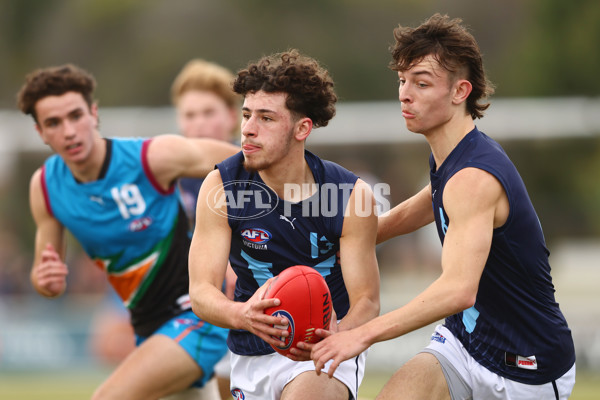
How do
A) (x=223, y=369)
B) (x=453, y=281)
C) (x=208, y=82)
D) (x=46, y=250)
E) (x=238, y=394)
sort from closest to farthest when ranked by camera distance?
1. (x=453, y=281)
2. (x=238, y=394)
3. (x=46, y=250)
4. (x=223, y=369)
5. (x=208, y=82)

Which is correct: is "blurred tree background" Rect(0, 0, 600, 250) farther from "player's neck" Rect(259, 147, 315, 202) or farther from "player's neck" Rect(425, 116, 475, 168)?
"player's neck" Rect(259, 147, 315, 202)

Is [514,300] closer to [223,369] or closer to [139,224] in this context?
[139,224]

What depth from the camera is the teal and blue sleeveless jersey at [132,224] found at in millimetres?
6426

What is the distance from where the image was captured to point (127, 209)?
641 centimetres

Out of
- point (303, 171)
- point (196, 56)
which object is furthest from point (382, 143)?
point (196, 56)

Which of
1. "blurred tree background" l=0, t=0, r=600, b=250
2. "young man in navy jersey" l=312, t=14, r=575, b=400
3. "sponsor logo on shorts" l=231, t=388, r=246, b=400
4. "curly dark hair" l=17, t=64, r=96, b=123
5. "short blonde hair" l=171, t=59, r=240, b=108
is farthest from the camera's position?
"blurred tree background" l=0, t=0, r=600, b=250

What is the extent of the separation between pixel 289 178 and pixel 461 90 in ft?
3.45

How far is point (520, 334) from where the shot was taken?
489 cm

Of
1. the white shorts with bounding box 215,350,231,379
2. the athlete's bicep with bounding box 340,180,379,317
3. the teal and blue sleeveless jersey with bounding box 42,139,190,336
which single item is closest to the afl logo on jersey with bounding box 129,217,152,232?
the teal and blue sleeveless jersey with bounding box 42,139,190,336

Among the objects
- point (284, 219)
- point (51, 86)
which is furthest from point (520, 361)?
point (51, 86)

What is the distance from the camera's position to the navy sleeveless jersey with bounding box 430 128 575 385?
4.73m

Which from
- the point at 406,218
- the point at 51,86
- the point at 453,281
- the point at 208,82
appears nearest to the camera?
the point at 453,281

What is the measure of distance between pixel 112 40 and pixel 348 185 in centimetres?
3120

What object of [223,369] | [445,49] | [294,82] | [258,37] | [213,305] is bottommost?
[223,369]
